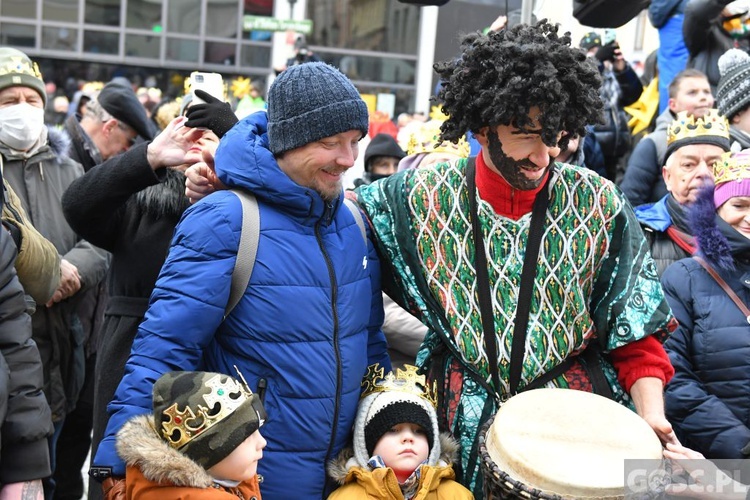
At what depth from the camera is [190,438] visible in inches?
103

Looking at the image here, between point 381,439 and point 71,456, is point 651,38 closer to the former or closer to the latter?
point 71,456

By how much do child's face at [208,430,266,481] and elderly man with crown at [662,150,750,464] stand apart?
2099mm

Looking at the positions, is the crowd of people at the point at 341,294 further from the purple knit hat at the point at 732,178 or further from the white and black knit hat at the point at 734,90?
the white and black knit hat at the point at 734,90

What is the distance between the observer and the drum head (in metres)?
2.61

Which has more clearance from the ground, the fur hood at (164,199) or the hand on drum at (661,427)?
the fur hood at (164,199)

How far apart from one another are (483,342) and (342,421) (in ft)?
1.72

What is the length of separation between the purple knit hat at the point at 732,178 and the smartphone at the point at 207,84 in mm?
2285

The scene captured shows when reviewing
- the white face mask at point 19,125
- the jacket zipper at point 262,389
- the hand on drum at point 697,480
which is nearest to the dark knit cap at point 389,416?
the jacket zipper at point 262,389

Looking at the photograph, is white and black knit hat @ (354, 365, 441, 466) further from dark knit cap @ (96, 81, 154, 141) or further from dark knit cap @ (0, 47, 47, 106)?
dark knit cap @ (96, 81, 154, 141)

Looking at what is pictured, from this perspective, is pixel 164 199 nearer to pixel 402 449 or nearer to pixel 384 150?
pixel 402 449

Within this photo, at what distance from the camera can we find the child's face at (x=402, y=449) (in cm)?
304

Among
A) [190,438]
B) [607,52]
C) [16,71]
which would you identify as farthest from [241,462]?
[607,52]

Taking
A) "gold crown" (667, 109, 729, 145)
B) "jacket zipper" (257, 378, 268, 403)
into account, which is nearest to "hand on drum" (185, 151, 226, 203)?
"jacket zipper" (257, 378, 268, 403)

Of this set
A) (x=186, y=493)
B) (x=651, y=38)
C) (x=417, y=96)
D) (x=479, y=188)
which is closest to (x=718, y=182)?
(x=479, y=188)
